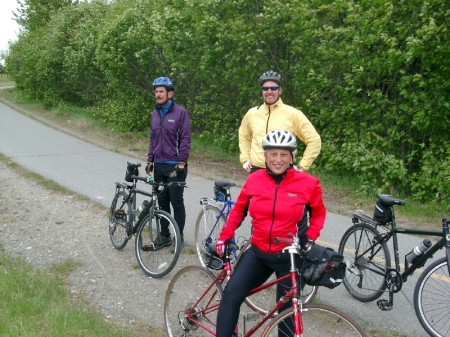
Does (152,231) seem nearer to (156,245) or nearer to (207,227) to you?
(156,245)

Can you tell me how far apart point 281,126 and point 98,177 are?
6743mm

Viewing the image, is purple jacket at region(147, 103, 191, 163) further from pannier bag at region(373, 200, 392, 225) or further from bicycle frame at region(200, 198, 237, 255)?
pannier bag at region(373, 200, 392, 225)

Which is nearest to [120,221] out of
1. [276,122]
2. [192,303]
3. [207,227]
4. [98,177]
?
[207,227]

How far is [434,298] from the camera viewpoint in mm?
4379

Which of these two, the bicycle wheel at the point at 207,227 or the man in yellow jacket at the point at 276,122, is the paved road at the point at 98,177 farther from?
the man in yellow jacket at the point at 276,122

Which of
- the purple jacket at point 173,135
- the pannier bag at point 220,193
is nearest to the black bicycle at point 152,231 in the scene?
the purple jacket at point 173,135

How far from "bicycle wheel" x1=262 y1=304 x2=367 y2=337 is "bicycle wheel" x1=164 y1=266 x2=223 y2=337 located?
0.75m

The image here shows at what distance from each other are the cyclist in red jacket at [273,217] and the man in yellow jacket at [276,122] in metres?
1.41

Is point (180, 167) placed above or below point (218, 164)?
above

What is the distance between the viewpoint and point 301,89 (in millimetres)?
11258

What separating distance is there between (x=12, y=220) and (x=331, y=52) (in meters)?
6.38

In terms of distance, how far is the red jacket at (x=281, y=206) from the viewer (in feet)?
11.7

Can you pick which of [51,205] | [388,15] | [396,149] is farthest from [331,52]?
[51,205]

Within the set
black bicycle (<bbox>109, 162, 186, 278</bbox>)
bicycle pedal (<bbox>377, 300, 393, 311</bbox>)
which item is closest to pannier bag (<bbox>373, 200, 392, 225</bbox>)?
bicycle pedal (<bbox>377, 300, 393, 311</bbox>)
